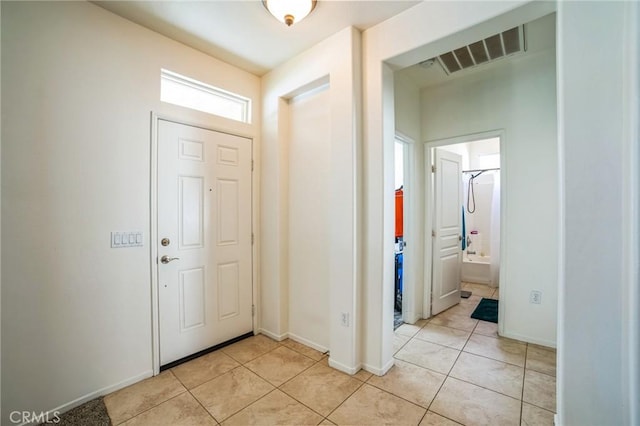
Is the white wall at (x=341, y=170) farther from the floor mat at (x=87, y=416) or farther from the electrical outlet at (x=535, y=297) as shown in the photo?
the electrical outlet at (x=535, y=297)

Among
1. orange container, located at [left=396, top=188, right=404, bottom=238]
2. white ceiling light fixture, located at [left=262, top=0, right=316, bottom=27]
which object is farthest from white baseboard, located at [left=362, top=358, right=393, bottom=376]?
white ceiling light fixture, located at [left=262, top=0, right=316, bottom=27]

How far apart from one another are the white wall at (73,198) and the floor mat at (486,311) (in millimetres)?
3574

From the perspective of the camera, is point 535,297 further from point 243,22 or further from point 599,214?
point 243,22

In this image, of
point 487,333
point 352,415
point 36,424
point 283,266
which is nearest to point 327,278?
point 283,266

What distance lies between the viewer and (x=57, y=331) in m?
A: 1.72

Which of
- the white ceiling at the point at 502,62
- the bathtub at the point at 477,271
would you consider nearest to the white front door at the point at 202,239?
the white ceiling at the point at 502,62

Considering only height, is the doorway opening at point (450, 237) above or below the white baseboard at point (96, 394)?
above

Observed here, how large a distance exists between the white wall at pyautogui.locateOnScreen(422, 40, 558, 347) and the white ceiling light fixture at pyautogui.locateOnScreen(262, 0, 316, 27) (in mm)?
2163

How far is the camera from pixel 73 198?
1784 mm

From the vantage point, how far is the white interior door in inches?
131

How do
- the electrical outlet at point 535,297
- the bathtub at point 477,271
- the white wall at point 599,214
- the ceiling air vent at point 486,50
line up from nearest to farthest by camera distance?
the white wall at point 599,214 < the ceiling air vent at point 486,50 < the electrical outlet at point 535,297 < the bathtub at point 477,271

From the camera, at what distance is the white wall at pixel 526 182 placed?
2529 mm

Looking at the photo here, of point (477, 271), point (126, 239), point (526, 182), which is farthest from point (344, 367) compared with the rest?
point (477, 271)

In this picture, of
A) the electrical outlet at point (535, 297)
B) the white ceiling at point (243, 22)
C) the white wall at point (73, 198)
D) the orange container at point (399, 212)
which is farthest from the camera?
the orange container at point (399, 212)
